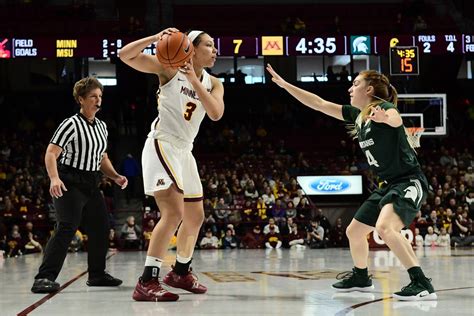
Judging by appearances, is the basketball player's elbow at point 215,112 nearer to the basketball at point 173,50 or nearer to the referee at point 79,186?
the basketball at point 173,50

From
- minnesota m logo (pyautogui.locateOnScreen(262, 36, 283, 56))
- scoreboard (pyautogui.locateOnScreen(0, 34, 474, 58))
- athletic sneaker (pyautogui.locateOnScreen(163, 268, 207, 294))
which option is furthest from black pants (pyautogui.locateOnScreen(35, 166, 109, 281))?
minnesota m logo (pyautogui.locateOnScreen(262, 36, 283, 56))

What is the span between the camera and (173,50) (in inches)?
191

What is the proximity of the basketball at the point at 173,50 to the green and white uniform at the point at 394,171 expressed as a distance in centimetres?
153

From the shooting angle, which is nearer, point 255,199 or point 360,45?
point 360,45

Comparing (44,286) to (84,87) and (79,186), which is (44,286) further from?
(84,87)

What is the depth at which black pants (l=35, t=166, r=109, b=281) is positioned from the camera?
5996 mm

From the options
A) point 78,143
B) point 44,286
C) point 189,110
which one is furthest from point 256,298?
point 78,143

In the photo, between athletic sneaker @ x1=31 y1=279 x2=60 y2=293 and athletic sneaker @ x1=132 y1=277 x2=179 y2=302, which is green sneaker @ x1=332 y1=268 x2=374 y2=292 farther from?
athletic sneaker @ x1=31 y1=279 x2=60 y2=293

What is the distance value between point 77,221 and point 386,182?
8.45ft

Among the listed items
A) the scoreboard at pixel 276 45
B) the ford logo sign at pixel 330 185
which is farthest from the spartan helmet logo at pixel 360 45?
the ford logo sign at pixel 330 185

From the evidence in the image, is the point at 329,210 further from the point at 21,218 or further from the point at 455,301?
the point at 455,301

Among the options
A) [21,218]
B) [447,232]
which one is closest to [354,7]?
[447,232]

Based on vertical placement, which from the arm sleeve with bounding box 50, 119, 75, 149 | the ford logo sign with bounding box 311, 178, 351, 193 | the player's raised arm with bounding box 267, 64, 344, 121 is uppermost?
the player's raised arm with bounding box 267, 64, 344, 121

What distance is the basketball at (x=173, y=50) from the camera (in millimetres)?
4855
